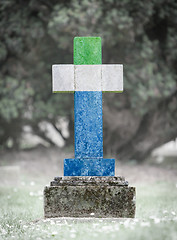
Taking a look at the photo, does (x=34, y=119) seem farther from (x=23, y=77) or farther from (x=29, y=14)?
(x=29, y=14)

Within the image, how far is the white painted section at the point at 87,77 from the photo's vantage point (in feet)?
15.8

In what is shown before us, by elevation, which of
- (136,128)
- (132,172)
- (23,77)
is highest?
(23,77)

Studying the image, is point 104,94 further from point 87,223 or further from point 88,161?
point 87,223

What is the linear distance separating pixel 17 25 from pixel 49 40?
1.08m

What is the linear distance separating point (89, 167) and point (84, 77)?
1225 millimetres

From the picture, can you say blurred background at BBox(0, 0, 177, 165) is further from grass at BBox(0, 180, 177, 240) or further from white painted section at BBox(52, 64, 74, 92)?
white painted section at BBox(52, 64, 74, 92)

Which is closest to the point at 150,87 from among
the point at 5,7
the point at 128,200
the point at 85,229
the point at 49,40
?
the point at 49,40

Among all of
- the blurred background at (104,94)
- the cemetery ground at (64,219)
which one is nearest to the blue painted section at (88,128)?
the cemetery ground at (64,219)

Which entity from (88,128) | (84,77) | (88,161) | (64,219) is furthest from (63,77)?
(64,219)

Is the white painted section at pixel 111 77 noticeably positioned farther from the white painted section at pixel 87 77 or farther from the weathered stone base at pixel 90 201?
the weathered stone base at pixel 90 201

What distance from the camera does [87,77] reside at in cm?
481

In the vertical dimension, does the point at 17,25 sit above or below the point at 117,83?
above

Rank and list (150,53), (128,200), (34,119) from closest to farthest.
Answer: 1. (128,200)
2. (150,53)
3. (34,119)

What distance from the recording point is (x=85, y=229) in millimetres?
3775
